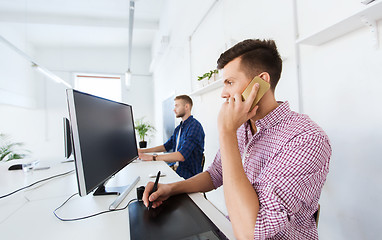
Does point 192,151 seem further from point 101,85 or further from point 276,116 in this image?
point 101,85

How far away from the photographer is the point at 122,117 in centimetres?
126

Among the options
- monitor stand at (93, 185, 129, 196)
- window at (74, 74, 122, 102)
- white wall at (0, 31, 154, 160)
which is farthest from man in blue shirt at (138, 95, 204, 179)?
window at (74, 74, 122, 102)

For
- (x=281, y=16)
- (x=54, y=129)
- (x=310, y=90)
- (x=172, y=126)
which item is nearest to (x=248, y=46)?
(x=310, y=90)

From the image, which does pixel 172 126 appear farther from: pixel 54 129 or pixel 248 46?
pixel 54 129

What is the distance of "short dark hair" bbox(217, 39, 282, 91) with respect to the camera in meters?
0.91

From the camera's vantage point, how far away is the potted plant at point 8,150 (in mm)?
3887

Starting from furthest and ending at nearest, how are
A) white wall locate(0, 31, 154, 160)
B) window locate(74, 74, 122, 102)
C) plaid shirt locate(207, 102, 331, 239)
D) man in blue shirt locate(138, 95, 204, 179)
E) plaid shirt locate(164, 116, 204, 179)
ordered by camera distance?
window locate(74, 74, 122, 102) → white wall locate(0, 31, 154, 160) → plaid shirt locate(164, 116, 204, 179) → man in blue shirt locate(138, 95, 204, 179) → plaid shirt locate(207, 102, 331, 239)

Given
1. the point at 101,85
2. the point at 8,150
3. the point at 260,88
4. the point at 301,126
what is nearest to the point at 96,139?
the point at 260,88

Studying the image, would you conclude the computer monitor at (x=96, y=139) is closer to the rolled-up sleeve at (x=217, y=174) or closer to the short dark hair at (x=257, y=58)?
the rolled-up sleeve at (x=217, y=174)

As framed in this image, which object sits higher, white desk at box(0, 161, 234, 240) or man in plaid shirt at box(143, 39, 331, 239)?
man in plaid shirt at box(143, 39, 331, 239)

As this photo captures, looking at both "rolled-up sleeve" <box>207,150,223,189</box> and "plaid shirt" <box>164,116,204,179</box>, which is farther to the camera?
"plaid shirt" <box>164,116,204,179</box>

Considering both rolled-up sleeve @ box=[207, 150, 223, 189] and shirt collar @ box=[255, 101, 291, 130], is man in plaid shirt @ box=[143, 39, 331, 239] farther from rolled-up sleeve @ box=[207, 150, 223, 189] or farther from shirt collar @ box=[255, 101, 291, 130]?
rolled-up sleeve @ box=[207, 150, 223, 189]

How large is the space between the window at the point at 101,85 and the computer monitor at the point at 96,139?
5179 mm

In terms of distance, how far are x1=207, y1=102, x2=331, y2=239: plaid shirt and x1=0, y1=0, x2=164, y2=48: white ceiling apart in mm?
3922
